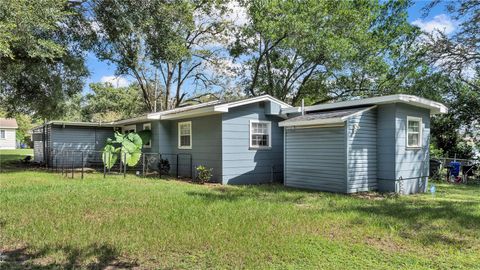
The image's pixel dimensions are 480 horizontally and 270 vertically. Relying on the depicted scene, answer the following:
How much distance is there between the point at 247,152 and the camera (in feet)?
39.0

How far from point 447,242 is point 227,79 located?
826 inches

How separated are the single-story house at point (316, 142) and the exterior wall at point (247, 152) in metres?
0.03

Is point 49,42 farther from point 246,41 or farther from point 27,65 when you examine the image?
point 246,41

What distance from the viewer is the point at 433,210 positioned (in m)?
7.18

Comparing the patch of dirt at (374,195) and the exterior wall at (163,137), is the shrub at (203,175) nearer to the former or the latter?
the exterior wall at (163,137)

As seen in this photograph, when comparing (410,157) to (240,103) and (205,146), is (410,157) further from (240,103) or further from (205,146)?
(205,146)

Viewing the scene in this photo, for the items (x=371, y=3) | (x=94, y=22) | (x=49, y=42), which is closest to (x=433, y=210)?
(x=49, y=42)

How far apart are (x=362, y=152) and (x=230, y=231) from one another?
19.3 ft

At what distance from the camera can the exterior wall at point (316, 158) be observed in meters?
9.66

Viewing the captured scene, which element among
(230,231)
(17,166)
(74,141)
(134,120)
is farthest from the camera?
(74,141)

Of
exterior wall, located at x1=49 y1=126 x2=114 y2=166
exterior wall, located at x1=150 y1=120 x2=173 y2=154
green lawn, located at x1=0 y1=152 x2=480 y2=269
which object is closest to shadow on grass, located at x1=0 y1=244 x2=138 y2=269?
green lawn, located at x1=0 y1=152 x2=480 y2=269

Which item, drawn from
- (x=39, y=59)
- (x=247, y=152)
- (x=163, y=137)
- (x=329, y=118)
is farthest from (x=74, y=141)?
(x=329, y=118)

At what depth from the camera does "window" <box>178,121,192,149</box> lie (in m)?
13.2

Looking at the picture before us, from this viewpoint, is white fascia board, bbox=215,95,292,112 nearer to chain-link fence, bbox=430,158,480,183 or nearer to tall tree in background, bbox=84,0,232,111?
tall tree in background, bbox=84,0,232,111
